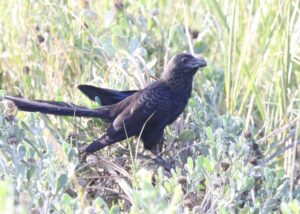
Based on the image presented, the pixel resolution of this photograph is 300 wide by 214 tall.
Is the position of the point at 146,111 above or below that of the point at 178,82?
below

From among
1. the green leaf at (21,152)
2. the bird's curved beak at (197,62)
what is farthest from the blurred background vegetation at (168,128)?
the bird's curved beak at (197,62)

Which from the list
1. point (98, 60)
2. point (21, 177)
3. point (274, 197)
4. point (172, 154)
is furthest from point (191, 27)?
point (21, 177)

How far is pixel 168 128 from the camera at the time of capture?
11.8ft

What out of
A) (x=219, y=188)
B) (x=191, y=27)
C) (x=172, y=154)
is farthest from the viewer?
(x=191, y=27)

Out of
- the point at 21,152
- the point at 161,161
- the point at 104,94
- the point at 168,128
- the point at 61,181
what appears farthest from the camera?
the point at 168,128

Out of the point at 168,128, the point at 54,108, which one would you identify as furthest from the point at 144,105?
the point at 54,108

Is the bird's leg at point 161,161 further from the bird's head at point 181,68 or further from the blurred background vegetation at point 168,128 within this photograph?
the bird's head at point 181,68

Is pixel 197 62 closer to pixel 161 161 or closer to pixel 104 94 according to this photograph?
pixel 104 94

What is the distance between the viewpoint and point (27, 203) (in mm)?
2406

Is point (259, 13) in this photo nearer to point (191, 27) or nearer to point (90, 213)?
point (191, 27)

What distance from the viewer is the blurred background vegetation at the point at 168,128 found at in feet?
8.33

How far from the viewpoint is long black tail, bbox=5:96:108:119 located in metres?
3.13

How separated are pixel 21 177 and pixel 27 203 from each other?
0.09 m

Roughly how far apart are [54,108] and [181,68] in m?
0.75
